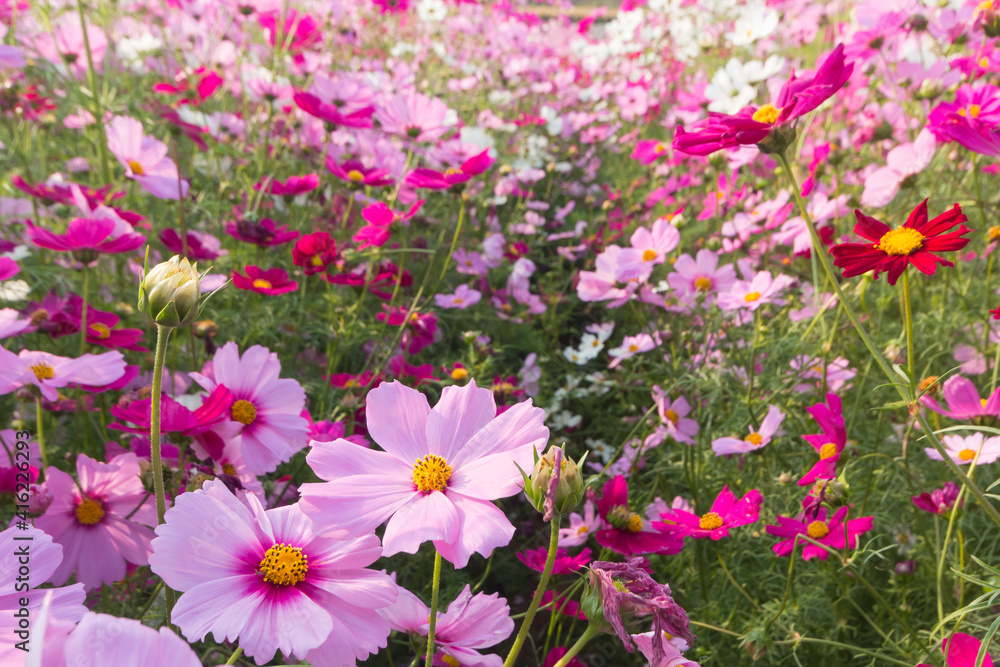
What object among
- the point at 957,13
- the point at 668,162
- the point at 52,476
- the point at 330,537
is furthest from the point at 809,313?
the point at 668,162

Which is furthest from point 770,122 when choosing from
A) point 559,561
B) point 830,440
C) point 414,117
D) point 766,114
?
point 414,117

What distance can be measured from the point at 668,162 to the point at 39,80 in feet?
6.91

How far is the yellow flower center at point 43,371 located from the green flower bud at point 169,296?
31cm

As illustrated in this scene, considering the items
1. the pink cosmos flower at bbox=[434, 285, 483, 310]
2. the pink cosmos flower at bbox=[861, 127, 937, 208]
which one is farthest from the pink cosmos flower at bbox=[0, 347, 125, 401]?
the pink cosmos flower at bbox=[861, 127, 937, 208]

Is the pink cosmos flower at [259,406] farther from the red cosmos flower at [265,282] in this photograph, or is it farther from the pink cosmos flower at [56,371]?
the red cosmos flower at [265,282]

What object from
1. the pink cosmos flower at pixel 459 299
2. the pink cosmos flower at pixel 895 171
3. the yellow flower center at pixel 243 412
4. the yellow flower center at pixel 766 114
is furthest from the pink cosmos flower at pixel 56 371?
the pink cosmos flower at pixel 895 171

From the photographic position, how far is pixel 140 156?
105 cm

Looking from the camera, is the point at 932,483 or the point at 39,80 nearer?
the point at 932,483

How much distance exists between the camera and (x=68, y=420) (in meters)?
0.92

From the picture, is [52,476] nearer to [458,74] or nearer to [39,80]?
[39,80]

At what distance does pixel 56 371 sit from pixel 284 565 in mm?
369

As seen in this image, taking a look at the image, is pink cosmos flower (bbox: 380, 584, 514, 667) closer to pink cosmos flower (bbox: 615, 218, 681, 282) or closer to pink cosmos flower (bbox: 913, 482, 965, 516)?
pink cosmos flower (bbox: 913, 482, 965, 516)

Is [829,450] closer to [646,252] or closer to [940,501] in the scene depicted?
[940,501]

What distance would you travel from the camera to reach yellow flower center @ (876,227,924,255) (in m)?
0.58
